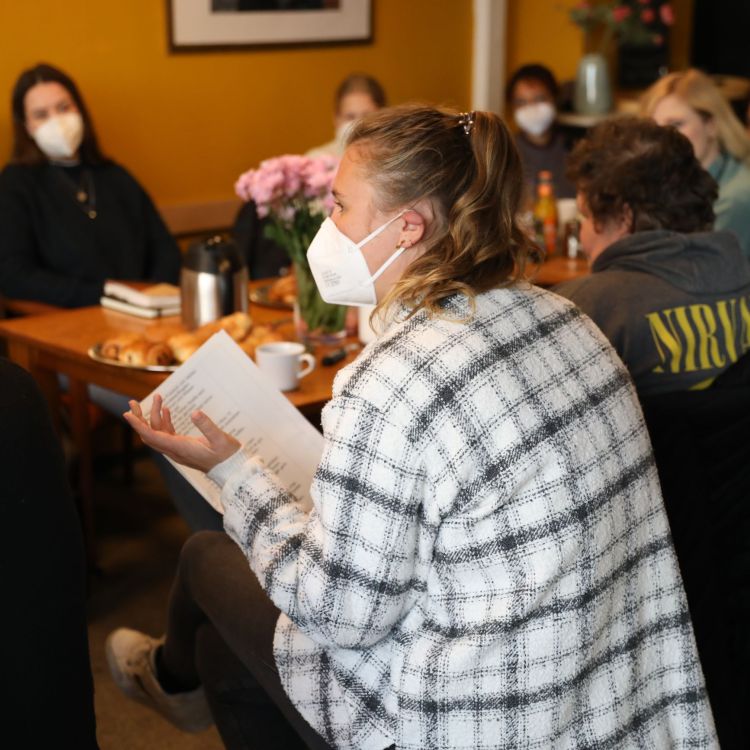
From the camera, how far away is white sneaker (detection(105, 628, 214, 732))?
→ 214cm

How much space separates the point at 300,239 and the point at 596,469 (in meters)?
1.49

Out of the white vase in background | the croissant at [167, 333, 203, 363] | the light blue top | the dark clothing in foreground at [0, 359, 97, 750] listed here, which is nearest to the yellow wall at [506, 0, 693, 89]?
the white vase in background

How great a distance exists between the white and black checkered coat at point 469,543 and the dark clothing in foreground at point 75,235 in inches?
84.6

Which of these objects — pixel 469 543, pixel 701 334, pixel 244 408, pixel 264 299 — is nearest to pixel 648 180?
pixel 701 334

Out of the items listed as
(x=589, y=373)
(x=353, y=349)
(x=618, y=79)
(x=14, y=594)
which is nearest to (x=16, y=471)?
(x=14, y=594)

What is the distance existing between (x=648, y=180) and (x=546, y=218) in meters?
1.47

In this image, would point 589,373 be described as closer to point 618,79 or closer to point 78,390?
point 78,390

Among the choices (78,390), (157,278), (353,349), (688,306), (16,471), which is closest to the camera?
(16,471)

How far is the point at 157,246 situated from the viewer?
3.83 meters

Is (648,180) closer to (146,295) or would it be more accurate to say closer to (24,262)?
(146,295)

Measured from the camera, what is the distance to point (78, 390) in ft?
9.68

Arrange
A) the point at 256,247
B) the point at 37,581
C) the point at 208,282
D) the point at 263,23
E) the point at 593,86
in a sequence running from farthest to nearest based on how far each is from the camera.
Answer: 1. the point at 593,86
2. the point at 263,23
3. the point at 256,247
4. the point at 208,282
5. the point at 37,581

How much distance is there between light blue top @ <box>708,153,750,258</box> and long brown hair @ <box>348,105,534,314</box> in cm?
194

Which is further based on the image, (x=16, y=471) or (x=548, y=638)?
(x=548, y=638)
